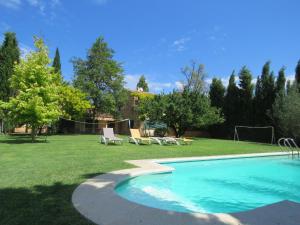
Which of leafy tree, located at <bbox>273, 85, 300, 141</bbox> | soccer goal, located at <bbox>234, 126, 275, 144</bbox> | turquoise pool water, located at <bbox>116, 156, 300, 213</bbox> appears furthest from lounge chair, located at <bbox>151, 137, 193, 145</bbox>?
soccer goal, located at <bbox>234, 126, 275, 144</bbox>

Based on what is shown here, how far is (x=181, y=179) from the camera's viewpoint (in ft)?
32.9

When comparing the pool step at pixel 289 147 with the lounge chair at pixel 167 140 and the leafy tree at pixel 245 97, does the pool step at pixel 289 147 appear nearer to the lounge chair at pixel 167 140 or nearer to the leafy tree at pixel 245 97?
the lounge chair at pixel 167 140

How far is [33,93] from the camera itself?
1688 cm

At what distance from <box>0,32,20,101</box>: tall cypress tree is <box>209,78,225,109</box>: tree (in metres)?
22.7

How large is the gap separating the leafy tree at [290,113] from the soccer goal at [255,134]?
265 cm

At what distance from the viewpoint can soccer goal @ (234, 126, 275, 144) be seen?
96.7 ft

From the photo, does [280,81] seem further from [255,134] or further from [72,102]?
[72,102]

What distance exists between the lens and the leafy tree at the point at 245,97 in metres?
31.4

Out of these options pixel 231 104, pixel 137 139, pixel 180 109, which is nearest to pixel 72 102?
pixel 180 109

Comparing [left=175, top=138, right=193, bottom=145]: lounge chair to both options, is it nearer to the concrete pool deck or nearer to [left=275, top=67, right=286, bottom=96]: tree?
[left=275, top=67, right=286, bottom=96]: tree

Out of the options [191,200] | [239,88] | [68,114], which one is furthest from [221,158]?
[68,114]

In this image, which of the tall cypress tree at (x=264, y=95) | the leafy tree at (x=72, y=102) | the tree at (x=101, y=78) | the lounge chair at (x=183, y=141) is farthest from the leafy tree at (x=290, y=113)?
the leafy tree at (x=72, y=102)

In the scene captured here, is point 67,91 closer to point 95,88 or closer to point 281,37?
point 95,88

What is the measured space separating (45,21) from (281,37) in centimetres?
1598
